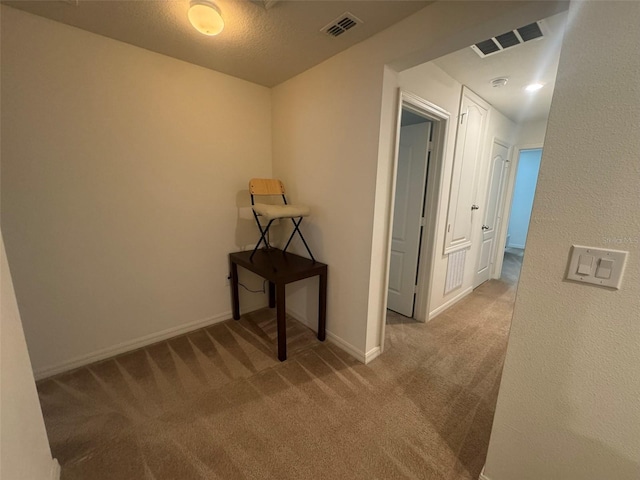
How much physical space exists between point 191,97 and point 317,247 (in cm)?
168

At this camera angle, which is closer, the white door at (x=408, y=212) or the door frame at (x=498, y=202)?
the white door at (x=408, y=212)

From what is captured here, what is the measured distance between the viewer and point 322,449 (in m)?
1.35

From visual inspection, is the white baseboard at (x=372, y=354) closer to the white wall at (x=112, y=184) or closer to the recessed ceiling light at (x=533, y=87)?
Answer: the white wall at (x=112, y=184)

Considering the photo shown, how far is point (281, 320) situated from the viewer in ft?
6.39

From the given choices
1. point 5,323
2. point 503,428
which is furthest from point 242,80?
point 503,428

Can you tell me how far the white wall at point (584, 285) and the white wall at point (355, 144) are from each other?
637 mm

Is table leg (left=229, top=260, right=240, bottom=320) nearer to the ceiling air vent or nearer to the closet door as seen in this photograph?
the ceiling air vent

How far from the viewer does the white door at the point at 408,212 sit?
244cm

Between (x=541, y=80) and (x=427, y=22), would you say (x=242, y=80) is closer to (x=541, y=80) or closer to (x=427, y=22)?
(x=427, y=22)

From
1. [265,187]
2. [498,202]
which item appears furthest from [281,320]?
[498,202]

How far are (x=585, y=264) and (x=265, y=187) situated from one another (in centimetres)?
218

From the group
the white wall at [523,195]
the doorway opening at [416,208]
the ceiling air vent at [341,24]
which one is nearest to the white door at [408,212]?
the doorway opening at [416,208]

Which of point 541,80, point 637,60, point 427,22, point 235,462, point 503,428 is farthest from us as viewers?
point 541,80

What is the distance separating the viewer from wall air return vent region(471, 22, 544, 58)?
5.21 ft
